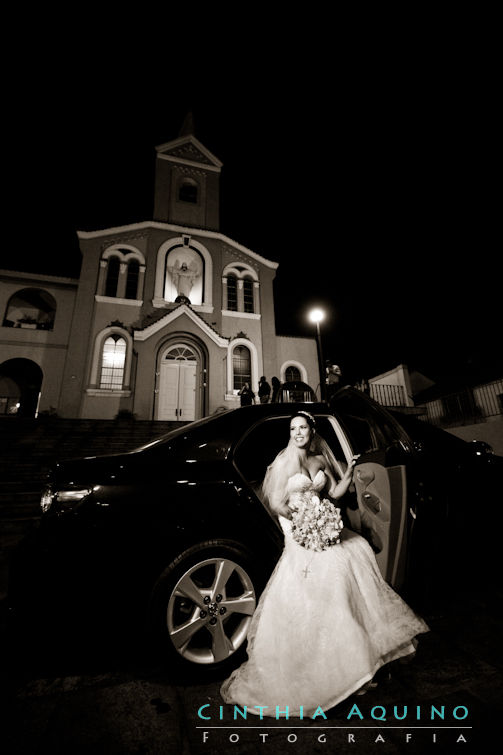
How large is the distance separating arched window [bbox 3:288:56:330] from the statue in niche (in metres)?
5.80

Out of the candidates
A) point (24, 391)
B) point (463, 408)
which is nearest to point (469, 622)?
point (463, 408)

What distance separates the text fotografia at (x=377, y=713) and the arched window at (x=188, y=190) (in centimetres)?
2033

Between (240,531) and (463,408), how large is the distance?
45.1ft

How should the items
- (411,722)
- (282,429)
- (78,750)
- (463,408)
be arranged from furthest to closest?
(463,408)
(282,429)
(411,722)
(78,750)

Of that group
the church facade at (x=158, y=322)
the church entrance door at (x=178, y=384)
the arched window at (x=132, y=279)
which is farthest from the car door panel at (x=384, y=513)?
the arched window at (x=132, y=279)

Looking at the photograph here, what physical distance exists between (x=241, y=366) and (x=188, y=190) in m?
10.8

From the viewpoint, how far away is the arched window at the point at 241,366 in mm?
15352

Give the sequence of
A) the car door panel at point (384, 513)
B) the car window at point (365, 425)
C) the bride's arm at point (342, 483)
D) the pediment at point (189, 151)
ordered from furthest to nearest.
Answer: the pediment at point (189, 151) → the bride's arm at point (342, 483) → the car window at point (365, 425) → the car door panel at point (384, 513)

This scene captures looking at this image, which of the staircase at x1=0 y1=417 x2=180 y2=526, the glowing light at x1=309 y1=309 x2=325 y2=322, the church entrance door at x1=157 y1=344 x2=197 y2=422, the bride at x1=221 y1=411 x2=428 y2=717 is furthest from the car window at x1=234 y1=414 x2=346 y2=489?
the church entrance door at x1=157 y1=344 x2=197 y2=422

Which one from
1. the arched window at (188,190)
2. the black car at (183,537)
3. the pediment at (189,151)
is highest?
the pediment at (189,151)

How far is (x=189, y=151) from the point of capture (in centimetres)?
1891

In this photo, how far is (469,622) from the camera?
9.00 ft

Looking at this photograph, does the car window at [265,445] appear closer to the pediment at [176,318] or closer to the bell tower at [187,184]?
the pediment at [176,318]

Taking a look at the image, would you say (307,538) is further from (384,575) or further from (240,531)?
(384,575)
